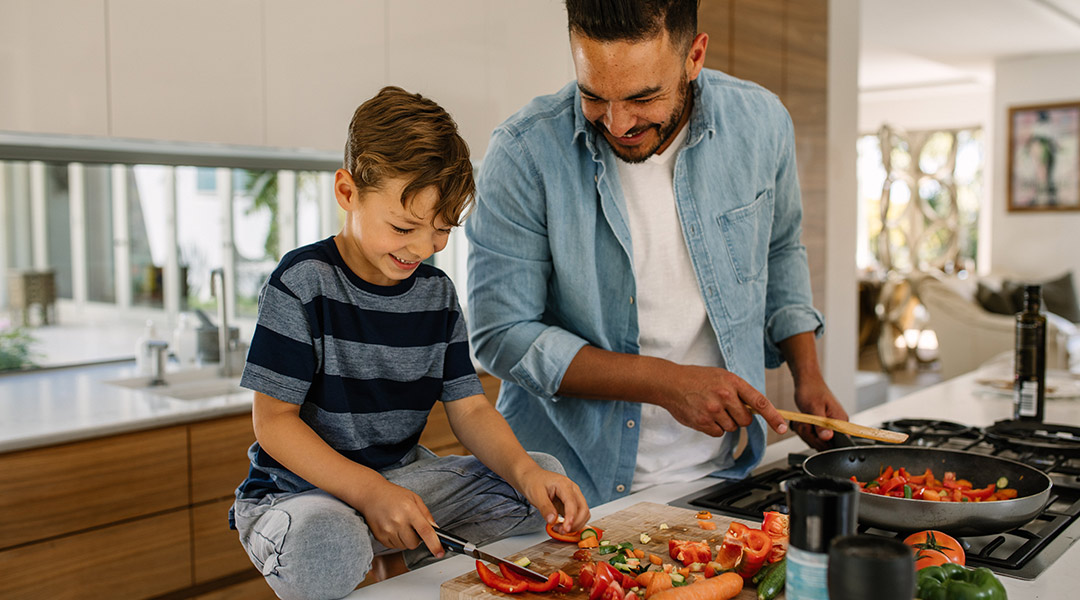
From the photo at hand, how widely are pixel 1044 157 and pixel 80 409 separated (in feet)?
27.8

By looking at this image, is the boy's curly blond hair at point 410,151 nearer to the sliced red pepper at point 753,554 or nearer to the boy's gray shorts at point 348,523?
the boy's gray shorts at point 348,523

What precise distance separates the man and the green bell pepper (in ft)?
1.96

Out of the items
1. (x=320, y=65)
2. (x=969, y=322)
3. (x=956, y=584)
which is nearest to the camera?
(x=956, y=584)

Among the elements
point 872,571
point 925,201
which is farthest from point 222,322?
point 925,201

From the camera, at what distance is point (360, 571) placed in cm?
109

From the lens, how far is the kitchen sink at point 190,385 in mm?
3023

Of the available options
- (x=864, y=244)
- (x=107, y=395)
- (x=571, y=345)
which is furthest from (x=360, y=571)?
(x=864, y=244)

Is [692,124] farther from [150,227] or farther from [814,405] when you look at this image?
[150,227]

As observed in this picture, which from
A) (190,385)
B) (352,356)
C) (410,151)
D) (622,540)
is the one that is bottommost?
(190,385)

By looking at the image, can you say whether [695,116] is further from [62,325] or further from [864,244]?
[864,244]

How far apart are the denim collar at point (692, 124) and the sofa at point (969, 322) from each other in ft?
18.3

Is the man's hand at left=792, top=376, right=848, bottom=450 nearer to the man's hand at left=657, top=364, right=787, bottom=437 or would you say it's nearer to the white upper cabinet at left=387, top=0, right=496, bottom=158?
the man's hand at left=657, top=364, right=787, bottom=437

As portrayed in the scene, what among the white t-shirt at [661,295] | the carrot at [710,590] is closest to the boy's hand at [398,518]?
the carrot at [710,590]

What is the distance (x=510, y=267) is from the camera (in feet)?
5.26
